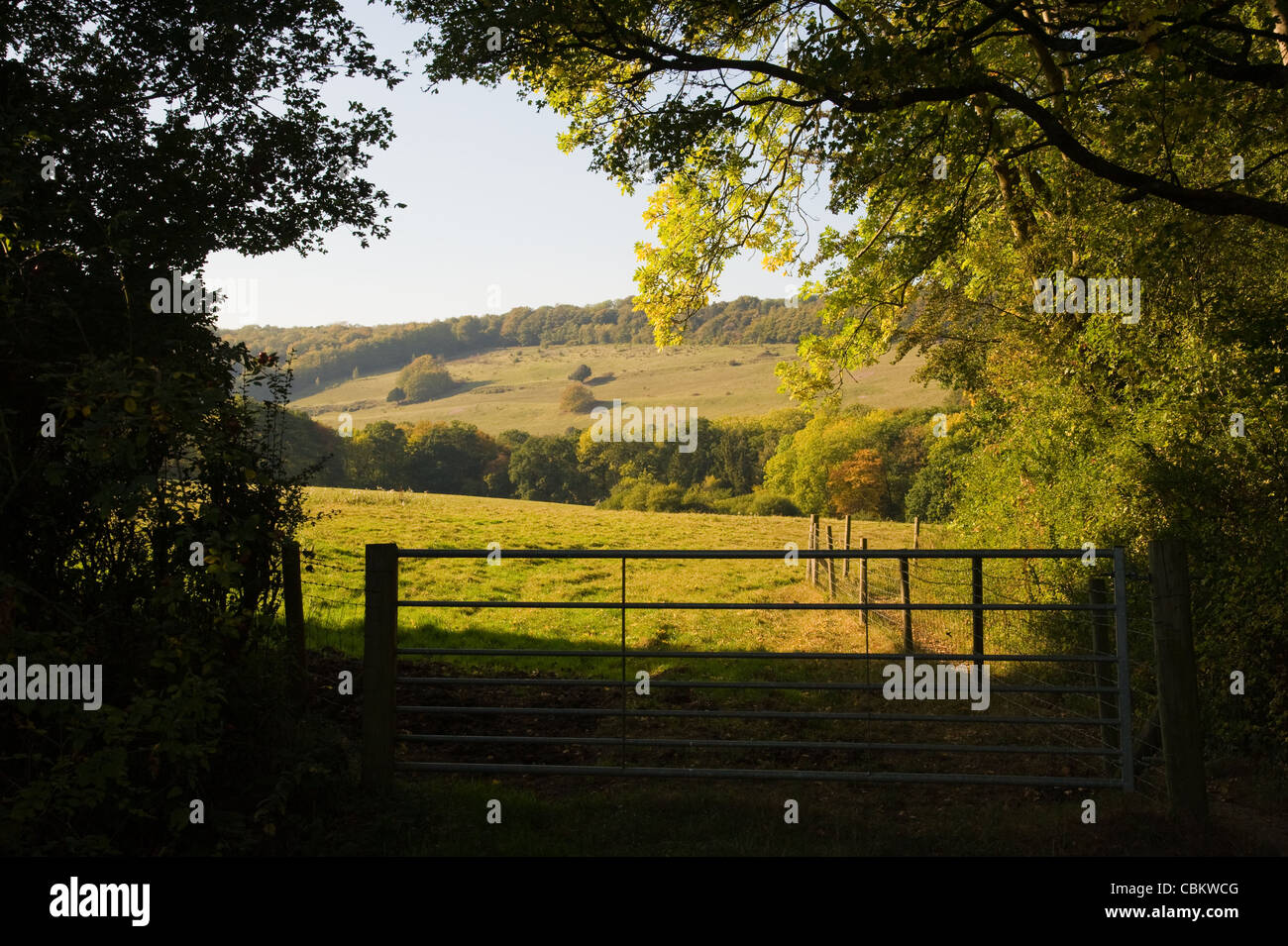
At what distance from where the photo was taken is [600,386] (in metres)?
134

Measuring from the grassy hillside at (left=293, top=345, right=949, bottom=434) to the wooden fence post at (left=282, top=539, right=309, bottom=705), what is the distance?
3657 inches

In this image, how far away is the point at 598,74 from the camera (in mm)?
11164

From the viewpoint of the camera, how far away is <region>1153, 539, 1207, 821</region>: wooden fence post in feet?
17.8

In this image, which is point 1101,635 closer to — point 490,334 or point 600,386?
point 600,386

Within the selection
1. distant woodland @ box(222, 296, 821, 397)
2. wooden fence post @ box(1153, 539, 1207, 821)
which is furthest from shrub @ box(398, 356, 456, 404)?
wooden fence post @ box(1153, 539, 1207, 821)

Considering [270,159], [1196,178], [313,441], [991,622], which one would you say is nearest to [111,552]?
[270,159]

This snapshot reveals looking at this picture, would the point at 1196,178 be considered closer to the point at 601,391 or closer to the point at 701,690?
the point at 701,690

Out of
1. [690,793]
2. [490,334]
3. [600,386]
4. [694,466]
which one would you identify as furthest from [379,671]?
[490,334]

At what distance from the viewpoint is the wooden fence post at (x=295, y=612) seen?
6.20 m

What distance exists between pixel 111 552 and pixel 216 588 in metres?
0.68

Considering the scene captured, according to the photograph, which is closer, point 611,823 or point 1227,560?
point 611,823

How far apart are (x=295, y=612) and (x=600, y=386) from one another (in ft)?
420

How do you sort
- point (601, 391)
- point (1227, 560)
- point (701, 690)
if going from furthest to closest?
point (601, 391) → point (701, 690) → point (1227, 560)
